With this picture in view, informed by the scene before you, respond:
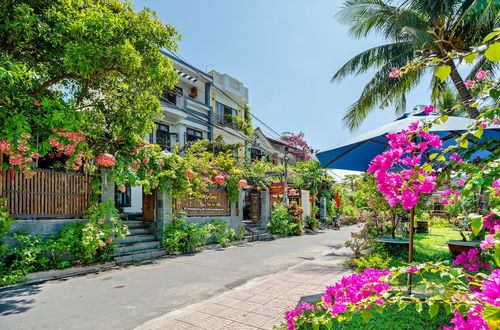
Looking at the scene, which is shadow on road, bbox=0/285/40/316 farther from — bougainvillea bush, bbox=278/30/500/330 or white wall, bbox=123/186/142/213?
white wall, bbox=123/186/142/213

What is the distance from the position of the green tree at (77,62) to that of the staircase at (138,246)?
10.9ft

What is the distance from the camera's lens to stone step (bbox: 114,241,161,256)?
335 inches

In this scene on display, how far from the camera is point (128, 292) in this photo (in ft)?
18.7

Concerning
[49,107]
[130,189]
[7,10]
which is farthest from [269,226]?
[7,10]

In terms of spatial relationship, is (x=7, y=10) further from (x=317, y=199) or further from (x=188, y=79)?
(x=317, y=199)

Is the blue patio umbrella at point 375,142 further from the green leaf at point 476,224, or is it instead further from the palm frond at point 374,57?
the palm frond at point 374,57

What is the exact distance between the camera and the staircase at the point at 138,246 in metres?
8.53

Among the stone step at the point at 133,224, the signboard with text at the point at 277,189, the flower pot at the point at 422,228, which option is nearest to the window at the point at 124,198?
the stone step at the point at 133,224

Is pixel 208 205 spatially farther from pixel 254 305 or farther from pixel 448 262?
pixel 448 262

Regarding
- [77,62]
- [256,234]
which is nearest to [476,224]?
[77,62]

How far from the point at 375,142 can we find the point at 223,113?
18358 mm

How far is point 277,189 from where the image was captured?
16.5m

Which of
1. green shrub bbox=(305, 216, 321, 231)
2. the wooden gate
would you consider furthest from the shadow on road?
green shrub bbox=(305, 216, 321, 231)

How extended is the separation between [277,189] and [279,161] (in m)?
13.6
